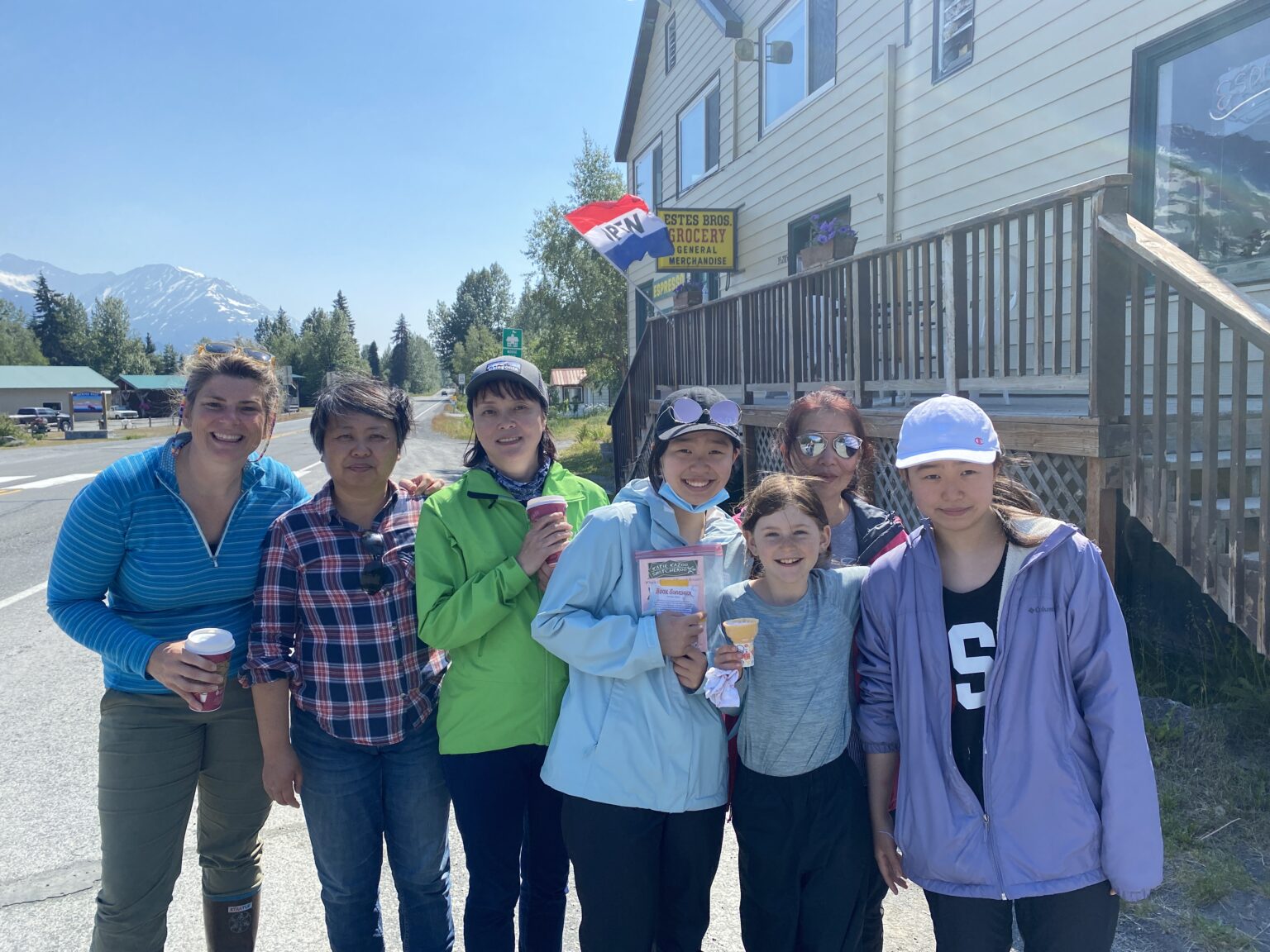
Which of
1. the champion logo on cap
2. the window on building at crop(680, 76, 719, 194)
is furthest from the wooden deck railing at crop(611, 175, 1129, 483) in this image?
the window on building at crop(680, 76, 719, 194)

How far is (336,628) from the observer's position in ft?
8.07

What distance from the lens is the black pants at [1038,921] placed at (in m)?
1.92

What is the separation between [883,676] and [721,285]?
12.1 meters

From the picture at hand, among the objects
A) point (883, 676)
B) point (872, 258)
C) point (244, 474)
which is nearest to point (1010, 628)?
point (883, 676)

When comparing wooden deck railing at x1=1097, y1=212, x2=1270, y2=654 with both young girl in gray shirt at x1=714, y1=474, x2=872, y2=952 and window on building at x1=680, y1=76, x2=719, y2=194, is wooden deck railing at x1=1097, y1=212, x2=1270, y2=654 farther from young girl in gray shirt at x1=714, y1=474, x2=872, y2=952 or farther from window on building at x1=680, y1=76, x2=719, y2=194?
window on building at x1=680, y1=76, x2=719, y2=194

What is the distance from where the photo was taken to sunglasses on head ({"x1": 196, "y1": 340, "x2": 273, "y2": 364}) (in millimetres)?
2734

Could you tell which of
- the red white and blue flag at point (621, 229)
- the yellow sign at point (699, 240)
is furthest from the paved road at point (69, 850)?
the yellow sign at point (699, 240)

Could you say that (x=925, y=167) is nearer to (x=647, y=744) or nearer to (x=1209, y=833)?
(x=1209, y=833)

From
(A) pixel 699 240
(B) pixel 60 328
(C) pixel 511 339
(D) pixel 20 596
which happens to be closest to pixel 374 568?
(D) pixel 20 596

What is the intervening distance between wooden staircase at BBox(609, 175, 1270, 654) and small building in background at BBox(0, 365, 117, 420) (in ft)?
224

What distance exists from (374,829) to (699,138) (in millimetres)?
14386

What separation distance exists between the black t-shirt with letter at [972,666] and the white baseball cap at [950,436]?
0.29 meters

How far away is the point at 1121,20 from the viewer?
609 centimetres

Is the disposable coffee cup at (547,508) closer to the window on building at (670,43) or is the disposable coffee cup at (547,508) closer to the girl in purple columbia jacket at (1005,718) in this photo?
the girl in purple columbia jacket at (1005,718)
